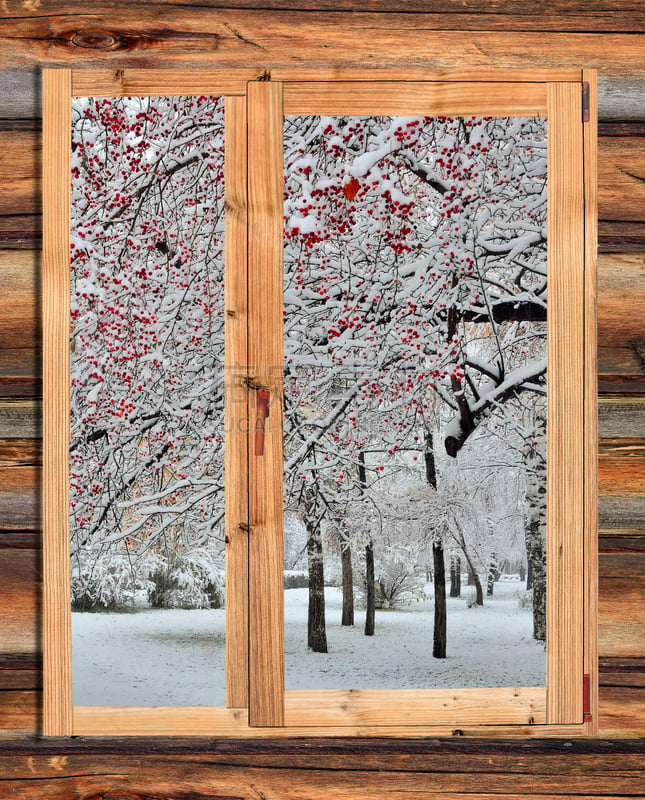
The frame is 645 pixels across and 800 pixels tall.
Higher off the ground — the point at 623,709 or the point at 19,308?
the point at 19,308

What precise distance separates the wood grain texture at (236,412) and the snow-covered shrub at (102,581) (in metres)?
0.22

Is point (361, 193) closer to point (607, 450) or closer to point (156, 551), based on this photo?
point (607, 450)

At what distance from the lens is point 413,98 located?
132cm

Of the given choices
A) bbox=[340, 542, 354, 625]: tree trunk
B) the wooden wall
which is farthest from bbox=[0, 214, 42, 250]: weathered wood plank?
bbox=[340, 542, 354, 625]: tree trunk

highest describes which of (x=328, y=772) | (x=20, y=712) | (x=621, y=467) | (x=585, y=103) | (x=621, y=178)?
(x=585, y=103)

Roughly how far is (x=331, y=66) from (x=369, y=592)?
44.7 inches

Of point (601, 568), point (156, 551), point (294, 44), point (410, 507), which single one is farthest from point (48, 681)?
point (294, 44)

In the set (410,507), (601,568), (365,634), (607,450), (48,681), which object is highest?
(607,450)

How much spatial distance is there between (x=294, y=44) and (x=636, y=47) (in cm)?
75

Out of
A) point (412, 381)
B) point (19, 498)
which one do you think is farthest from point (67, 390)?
point (412, 381)

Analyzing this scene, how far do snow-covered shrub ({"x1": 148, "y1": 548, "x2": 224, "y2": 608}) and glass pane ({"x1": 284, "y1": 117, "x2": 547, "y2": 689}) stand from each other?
16 centimetres

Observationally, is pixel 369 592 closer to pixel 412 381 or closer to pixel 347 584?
pixel 347 584

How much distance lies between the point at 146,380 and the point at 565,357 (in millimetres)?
908

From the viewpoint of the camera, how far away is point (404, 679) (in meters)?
1.29
